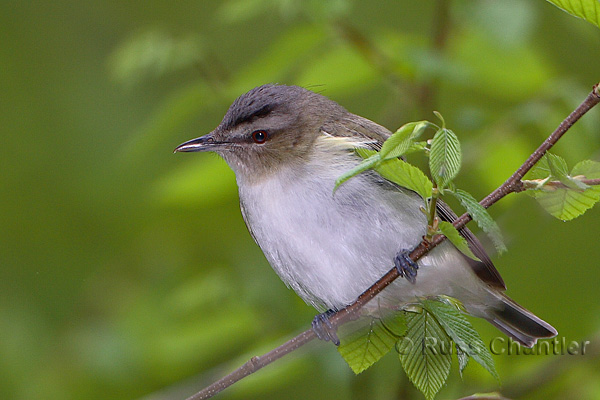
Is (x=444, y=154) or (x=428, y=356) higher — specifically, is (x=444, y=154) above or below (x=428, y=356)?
above

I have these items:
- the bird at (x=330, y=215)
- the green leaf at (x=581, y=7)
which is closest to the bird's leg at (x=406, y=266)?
the bird at (x=330, y=215)

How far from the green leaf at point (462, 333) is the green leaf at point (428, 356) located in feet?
0.27

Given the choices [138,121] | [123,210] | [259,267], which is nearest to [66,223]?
[123,210]

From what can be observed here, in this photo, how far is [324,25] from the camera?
3783 mm

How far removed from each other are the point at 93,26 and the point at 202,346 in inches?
152

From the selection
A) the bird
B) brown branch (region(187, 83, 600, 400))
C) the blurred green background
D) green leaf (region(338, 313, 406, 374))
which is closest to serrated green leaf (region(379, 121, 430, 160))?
brown branch (region(187, 83, 600, 400))

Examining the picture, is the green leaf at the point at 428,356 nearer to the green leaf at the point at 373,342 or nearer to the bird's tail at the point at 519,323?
the green leaf at the point at 373,342

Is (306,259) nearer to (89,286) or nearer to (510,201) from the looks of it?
(510,201)

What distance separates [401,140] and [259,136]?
1.89 metres

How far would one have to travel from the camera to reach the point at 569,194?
84.3 inches

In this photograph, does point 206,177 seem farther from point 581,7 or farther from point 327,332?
point 581,7

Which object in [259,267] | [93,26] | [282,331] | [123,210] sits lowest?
[282,331]

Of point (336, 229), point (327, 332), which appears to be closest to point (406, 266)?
point (336, 229)

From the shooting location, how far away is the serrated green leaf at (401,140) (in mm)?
1928
